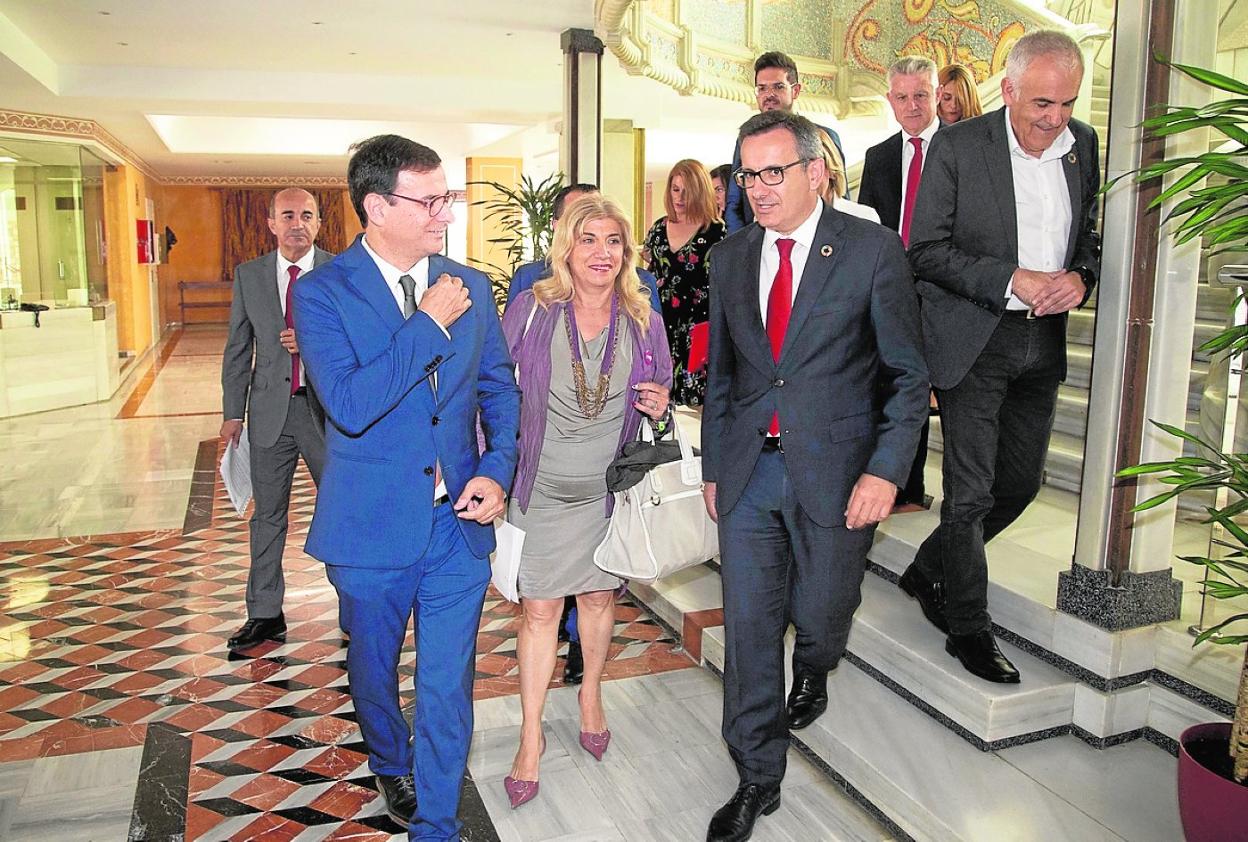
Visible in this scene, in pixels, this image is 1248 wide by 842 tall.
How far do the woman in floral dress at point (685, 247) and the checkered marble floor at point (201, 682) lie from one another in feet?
4.78

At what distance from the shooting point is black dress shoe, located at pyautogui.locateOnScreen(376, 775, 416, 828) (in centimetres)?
310

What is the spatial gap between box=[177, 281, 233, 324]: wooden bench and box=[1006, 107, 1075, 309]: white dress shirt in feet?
84.1

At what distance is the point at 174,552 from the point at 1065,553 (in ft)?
16.3

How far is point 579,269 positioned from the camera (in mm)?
3234

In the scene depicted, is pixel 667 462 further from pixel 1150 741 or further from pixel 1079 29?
pixel 1079 29

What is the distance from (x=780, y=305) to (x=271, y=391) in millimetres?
2536

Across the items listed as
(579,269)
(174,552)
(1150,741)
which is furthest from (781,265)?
(174,552)

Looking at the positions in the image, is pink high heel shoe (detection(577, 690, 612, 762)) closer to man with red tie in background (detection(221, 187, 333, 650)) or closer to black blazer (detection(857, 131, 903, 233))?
man with red tie in background (detection(221, 187, 333, 650))

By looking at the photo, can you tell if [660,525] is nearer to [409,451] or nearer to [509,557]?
[509,557]

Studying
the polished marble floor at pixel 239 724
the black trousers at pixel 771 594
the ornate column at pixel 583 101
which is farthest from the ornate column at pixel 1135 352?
the ornate column at pixel 583 101

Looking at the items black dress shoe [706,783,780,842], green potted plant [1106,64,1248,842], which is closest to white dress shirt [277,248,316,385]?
black dress shoe [706,783,780,842]

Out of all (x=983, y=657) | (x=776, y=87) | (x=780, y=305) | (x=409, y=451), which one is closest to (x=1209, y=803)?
(x=983, y=657)

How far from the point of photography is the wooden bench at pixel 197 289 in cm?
2605

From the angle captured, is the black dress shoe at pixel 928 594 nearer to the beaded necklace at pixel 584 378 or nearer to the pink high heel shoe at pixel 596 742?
the pink high heel shoe at pixel 596 742
